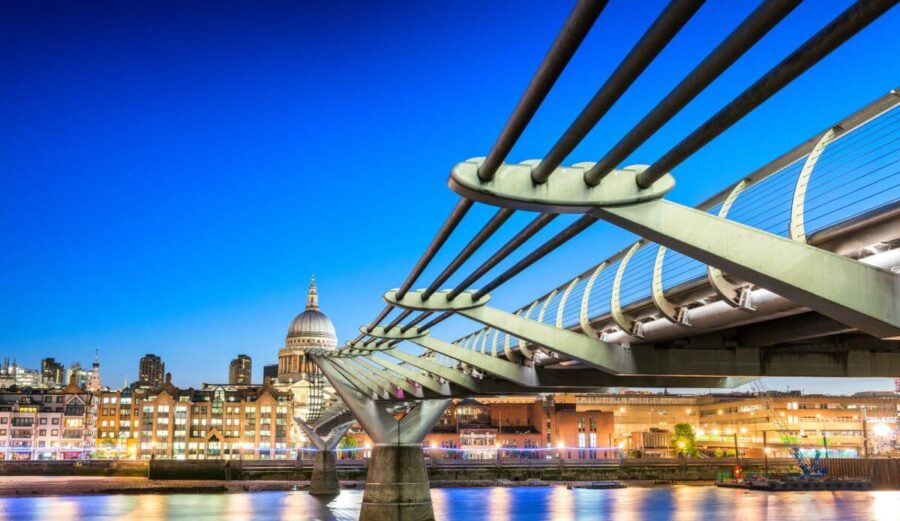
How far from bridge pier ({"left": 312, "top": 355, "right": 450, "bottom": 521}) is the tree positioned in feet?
307

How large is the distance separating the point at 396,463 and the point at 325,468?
42325mm

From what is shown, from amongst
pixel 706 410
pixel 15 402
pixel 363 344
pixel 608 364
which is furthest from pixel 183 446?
pixel 608 364

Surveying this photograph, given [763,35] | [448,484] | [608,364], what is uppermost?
[763,35]

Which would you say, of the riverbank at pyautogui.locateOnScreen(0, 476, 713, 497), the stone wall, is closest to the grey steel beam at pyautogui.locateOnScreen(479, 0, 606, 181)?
the riverbank at pyautogui.locateOnScreen(0, 476, 713, 497)

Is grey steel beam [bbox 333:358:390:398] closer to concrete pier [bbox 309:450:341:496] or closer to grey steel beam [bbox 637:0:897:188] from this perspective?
concrete pier [bbox 309:450:341:496]

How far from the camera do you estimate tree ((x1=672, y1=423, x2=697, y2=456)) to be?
13688 centimetres

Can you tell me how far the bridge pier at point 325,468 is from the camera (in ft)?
281

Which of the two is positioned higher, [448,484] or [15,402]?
[15,402]

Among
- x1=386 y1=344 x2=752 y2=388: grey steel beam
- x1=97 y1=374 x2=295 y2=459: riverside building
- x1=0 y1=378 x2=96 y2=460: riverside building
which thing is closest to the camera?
x1=386 y1=344 x2=752 y2=388: grey steel beam

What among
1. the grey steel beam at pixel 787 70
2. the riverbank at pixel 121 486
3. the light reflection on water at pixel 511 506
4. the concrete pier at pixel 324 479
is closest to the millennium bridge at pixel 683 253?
the grey steel beam at pixel 787 70

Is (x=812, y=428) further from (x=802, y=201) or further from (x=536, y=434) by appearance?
(x=802, y=201)

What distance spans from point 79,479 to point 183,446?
51.8 m

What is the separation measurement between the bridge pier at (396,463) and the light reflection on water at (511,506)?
9.58 meters

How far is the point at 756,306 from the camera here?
15.4 metres
